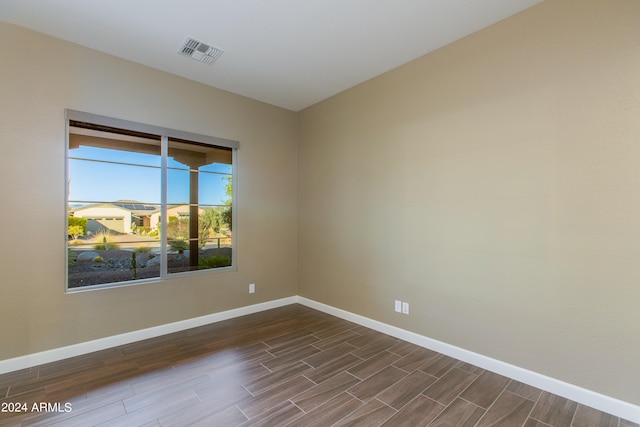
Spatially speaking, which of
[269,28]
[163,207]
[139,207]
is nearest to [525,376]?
[269,28]

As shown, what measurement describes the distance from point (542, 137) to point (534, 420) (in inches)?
80.7

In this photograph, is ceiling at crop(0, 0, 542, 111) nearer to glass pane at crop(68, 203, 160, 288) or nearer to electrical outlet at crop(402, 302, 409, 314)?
glass pane at crop(68, 203, 160, 288)

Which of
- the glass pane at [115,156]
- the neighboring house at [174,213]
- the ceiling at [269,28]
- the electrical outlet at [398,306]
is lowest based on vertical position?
the electrical outlet at [398,306]

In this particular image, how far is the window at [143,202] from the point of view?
3.02m

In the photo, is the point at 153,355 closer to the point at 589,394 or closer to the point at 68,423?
the point at 68,423

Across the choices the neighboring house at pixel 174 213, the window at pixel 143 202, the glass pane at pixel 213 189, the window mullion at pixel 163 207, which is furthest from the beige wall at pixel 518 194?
the window mullion at pixel 163 207

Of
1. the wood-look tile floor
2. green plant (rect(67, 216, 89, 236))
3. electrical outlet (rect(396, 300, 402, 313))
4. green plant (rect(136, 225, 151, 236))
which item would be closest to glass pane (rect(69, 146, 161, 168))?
green plant (rect(67, 216, 89, 236))

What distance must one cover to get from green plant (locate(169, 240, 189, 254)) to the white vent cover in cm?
211

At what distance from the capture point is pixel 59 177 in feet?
9.27

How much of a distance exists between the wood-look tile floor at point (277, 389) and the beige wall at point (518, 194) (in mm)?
374

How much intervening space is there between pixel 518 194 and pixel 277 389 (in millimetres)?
2532

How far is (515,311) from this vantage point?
247 cm

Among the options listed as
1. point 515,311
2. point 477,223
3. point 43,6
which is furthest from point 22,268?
point 515,311

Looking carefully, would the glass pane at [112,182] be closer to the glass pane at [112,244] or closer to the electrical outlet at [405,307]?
the glass pane at [112,244]
